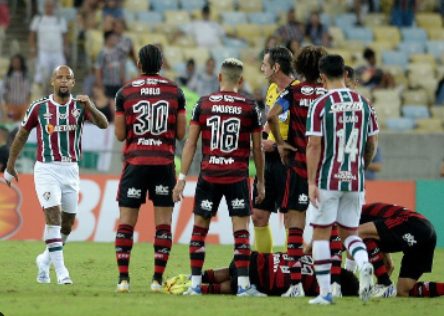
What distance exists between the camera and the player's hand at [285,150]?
389 inches

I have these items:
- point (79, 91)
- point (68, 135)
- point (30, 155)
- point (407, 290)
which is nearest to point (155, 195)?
point (68, 135)

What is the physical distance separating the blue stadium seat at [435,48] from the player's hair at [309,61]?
1576 cm

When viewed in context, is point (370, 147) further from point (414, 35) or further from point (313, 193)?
point (414, 35)

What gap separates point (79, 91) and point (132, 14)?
2.61m

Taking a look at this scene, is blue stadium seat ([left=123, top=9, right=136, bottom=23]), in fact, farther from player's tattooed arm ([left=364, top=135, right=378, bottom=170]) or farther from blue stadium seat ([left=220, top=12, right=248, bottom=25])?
player's tattooed arm ([left=364, top=135, right=378, bottom=170])

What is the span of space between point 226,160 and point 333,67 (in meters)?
1.40

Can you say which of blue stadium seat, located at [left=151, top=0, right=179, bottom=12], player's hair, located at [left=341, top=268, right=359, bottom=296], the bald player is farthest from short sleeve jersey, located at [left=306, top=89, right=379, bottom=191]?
blue stadium seat, located at [left=151, top=0, right=179, bottom=12]

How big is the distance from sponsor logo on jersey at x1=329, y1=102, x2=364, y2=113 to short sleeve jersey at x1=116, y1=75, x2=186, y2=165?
5.61ft

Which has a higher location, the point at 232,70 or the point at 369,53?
the point at 369,53

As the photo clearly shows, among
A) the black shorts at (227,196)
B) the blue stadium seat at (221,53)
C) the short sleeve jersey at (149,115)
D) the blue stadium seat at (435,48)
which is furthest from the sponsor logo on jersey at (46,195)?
the blue stadium seat at (435,48)

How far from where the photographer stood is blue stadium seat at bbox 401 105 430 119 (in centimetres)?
2256

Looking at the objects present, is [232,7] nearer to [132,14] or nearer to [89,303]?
[132,14]

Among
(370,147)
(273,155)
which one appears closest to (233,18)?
(273,155)

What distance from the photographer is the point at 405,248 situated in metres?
9.80
